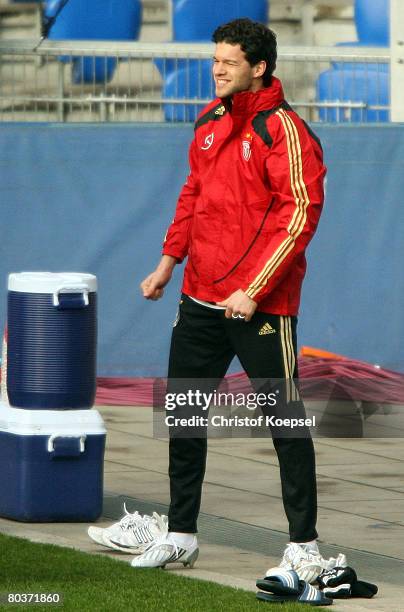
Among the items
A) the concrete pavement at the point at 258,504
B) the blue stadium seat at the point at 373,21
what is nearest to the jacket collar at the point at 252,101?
the concrete pavement at the point at 258,504

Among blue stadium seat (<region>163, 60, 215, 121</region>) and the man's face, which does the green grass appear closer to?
the man's face

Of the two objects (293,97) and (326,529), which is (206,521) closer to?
(326,529)

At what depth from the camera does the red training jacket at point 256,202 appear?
5.30 metres

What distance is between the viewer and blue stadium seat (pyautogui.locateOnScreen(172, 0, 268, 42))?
16516mm

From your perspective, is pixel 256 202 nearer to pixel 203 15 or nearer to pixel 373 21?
pixel 203 15

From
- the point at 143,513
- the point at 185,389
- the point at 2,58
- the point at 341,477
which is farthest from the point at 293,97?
the point at 185,389

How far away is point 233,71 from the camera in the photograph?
5.44 metres

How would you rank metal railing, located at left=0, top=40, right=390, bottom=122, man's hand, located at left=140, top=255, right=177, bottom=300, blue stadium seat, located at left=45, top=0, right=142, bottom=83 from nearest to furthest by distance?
1. man's hand, located at left=140, top=255, right=177, bottom=300
2. metal railing, located at left=0, top=40, right=390, bottom=122
3. blue stadium seat, located at left=45, top=0, right=142, bottom=83

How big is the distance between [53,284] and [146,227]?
4.67 m

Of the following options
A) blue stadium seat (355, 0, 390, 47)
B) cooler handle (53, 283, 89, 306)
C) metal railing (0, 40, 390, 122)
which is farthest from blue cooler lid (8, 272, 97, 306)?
blue stadium seat (355, 0, 390, 47)

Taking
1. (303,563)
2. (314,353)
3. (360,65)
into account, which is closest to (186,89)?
(360,65)

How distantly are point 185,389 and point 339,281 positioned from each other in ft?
18.4

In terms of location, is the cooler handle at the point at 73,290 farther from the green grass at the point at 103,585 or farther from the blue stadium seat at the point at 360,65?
the blue stadium seat at the point at 360,65

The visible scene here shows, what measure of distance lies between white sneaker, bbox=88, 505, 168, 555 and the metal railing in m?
5.66
